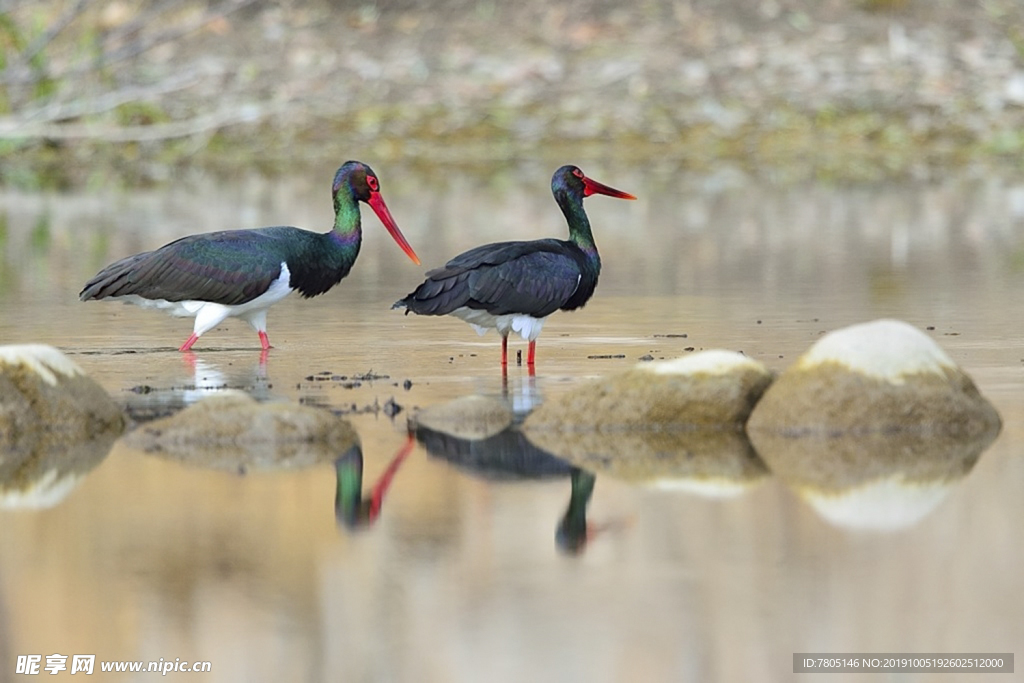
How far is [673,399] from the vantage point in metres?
8.04

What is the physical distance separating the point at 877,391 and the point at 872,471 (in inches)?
25.1

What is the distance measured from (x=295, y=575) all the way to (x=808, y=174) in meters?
18.0

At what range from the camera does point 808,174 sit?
23.3m

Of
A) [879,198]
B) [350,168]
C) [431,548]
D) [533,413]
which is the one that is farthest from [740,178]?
[431,548]

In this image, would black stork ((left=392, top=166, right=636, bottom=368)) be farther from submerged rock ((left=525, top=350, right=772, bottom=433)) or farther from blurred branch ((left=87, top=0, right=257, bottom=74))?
blurred branch ((left=87, top=0, right=257, bottom=74))

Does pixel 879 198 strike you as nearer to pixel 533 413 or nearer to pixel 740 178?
pixel 740 178

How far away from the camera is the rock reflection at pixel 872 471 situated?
663 centimetres

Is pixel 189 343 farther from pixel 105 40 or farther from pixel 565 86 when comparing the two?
pixel 565 86

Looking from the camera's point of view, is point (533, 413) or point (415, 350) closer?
point (533, 413)

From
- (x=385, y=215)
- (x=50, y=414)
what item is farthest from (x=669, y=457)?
(x=385, y=215)

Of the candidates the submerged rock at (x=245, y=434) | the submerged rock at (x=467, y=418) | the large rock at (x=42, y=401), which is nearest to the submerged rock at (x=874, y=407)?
the submerged rock at (x=467, y=418)

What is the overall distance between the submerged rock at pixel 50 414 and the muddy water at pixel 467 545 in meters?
0.29

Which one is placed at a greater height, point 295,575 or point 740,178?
point 740,178

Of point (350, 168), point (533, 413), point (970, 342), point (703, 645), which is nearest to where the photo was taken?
point (703, 645)
